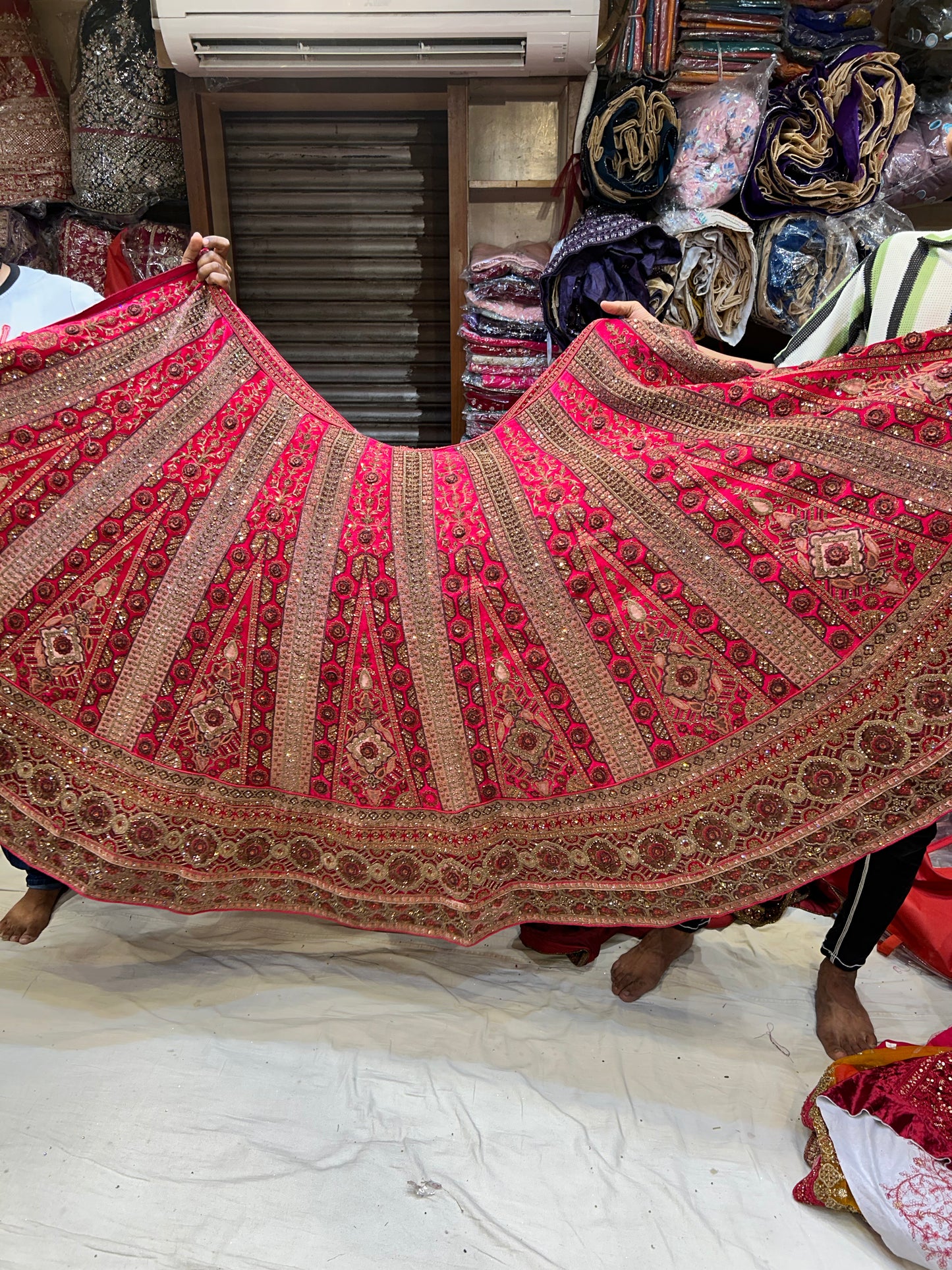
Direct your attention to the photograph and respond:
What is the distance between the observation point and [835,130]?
6.27 feet

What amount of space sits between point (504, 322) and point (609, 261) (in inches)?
14.1

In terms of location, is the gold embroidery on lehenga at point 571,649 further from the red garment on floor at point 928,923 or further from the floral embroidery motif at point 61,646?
the red garment on floor at point 928,923

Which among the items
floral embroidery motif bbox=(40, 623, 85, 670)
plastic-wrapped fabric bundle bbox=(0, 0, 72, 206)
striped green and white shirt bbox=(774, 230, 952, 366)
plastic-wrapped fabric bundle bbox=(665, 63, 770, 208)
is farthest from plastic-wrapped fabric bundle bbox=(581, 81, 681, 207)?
floral embroidery motif bbox=(40, 623, 85, 670)

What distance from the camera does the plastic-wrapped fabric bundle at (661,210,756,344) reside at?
200 centimetres

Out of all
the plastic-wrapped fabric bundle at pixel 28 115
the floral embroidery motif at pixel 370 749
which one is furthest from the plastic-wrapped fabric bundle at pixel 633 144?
the floral embroidery motif at pixel 370 749

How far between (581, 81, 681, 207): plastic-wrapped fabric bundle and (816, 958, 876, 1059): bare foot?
1881 millimetres

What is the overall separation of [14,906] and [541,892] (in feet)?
3.72

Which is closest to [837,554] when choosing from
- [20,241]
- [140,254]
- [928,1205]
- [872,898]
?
[872,898]

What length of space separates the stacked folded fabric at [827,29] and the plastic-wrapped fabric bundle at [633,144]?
378 millimetres

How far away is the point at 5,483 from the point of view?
3.78 ft

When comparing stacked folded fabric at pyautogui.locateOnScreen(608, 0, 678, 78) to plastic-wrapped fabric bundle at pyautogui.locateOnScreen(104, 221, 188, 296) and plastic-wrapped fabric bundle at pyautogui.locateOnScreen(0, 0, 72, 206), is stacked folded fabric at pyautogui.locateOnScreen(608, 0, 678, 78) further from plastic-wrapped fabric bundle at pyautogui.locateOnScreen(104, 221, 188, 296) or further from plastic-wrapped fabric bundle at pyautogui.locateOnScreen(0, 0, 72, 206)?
plastic-wrapped fabric bundle at pyautogui.locateOnScreen(0, 0, 72, 206)

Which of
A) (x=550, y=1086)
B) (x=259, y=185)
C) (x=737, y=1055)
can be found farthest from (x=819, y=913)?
(x=259, y=185)

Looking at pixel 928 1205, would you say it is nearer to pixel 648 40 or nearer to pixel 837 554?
pixel 837 554

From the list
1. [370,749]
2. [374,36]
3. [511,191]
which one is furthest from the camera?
[511,191]
